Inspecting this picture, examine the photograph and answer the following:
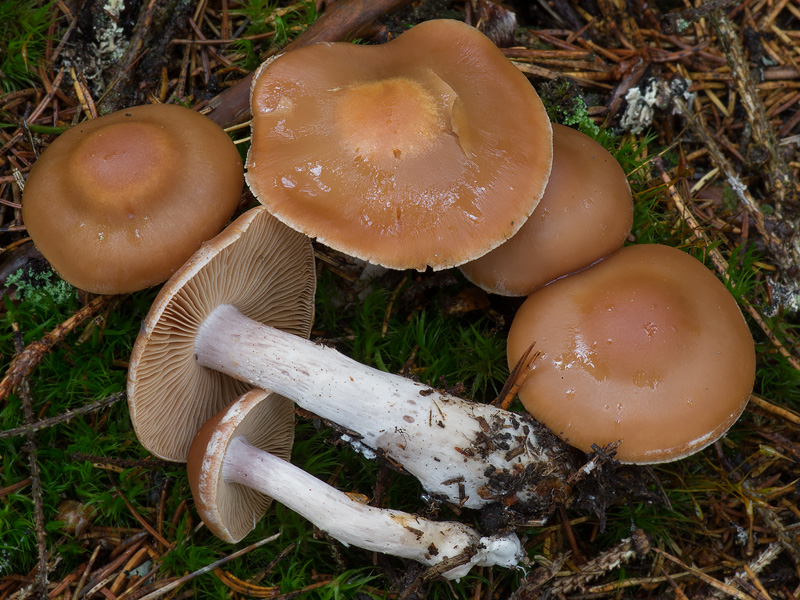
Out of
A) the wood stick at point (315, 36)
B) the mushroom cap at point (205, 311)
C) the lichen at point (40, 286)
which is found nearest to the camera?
the mushroom cap at point (205, 311)

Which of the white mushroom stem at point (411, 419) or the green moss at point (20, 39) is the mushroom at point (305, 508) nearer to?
the white mushroom stem at point (411, 419)

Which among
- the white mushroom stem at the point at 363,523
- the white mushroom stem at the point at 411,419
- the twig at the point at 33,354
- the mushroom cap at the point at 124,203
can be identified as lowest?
the white mushroom stem at the point at 363,523

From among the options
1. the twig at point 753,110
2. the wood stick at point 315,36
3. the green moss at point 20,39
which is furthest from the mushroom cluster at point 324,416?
the twig at point 753,110

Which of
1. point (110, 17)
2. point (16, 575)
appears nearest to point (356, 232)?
point (110, 17)

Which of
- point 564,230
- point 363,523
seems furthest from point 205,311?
point 564,230

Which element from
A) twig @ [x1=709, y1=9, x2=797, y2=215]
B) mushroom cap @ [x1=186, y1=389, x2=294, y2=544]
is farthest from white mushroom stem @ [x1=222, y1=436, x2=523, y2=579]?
twig @ [x1=709, y1=9, x2=797, y2=215]

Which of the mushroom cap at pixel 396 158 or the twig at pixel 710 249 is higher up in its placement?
the mushroom cap at pixel 396 158

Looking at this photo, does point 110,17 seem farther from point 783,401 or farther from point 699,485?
point 783,401

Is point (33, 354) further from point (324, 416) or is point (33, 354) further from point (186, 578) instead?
point (324, 416)
